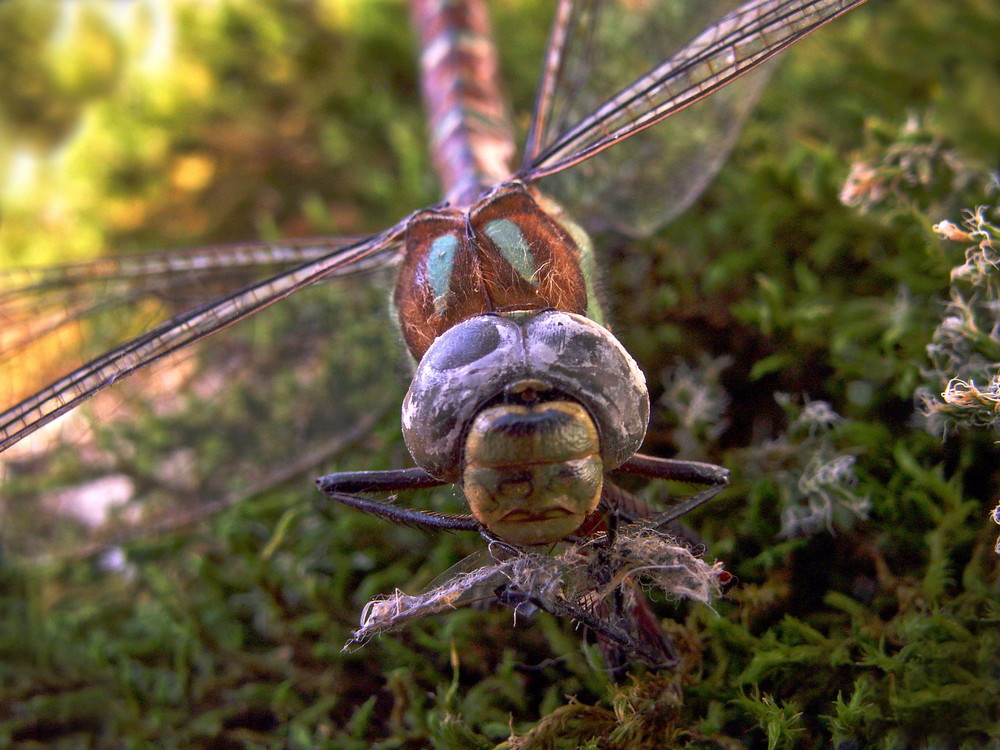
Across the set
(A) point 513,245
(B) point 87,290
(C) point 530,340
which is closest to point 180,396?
(B) point 87,290

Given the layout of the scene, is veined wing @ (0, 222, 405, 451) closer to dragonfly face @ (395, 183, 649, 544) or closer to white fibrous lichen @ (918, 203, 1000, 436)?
dragonfly face @ (395, 183, 649, 544)

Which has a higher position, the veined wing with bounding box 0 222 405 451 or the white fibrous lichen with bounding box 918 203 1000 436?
the veined wing with bounding box 0 222 405 451

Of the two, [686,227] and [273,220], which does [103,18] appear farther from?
[686,227]

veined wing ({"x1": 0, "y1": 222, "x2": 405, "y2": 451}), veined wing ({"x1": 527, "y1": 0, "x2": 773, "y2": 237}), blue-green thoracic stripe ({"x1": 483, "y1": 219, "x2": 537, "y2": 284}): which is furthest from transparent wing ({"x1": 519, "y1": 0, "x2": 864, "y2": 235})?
veined wing ({"x1": 0, "y1": 222, "x2": 405, "y2": 451})

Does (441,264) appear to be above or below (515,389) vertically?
above

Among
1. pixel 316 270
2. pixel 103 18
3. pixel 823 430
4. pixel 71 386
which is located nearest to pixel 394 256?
pixel 316 270

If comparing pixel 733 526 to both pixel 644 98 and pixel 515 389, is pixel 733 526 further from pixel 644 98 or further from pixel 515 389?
pixel 644 98

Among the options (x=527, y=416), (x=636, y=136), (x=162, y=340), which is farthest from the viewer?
(x=636, y=136)
